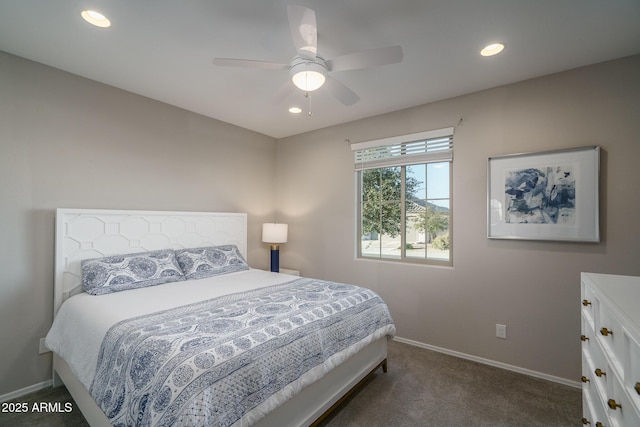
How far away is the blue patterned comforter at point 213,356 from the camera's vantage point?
1220 millimetres

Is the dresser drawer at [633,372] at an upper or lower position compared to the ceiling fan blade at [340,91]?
lower

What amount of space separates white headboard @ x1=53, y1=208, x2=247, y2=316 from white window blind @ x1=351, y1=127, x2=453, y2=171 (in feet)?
6.29

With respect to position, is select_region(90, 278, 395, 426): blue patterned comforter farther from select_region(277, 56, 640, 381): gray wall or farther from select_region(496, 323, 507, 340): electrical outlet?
select_region(496, 323, 507, 340): electrical outlet

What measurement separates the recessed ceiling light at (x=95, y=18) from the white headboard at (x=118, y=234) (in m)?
1.49

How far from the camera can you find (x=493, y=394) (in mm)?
2285

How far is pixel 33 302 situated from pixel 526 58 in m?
4.41

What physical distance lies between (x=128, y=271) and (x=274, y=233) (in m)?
1.85

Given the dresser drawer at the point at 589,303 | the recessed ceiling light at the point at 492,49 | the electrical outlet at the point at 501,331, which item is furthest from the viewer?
the electrical outlet at the point at 501,331

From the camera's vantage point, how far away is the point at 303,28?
5.34 ft

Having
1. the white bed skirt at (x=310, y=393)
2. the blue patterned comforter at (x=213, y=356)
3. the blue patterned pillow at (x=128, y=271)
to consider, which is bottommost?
the white bed skirt at (x=310, y=393)

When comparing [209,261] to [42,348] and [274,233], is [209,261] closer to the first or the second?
[274,233]

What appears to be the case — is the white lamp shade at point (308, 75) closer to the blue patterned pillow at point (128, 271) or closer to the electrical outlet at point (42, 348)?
the blue patterned pillow at point (128, 271)

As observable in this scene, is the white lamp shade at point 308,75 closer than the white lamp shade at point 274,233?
Yes

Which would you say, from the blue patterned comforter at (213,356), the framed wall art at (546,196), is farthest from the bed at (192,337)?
the framed wall art at (546,196)
